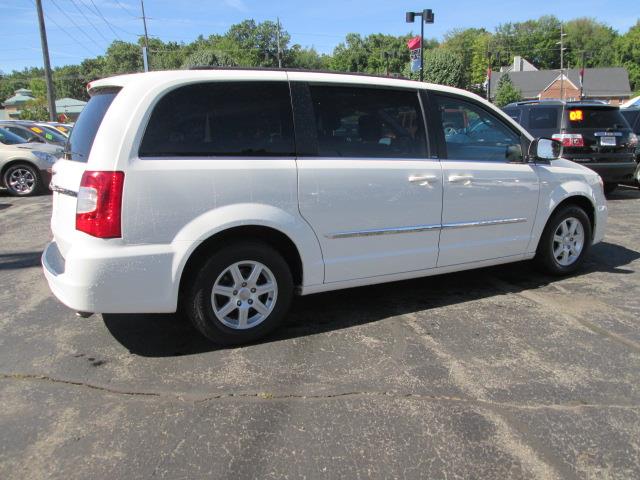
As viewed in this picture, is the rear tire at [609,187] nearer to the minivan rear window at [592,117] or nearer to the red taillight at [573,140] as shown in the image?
the minivan rear window at [592,117]

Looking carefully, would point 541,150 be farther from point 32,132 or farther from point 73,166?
point 32,132

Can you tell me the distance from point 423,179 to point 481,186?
0.63m

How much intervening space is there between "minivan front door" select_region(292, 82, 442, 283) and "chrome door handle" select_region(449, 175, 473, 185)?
0.41ft

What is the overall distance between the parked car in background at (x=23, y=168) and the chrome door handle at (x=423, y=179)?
31.7ft

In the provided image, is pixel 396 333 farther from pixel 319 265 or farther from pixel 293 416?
pixel 293 416

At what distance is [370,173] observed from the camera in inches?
151

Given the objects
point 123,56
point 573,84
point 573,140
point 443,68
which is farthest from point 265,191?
point 123,56

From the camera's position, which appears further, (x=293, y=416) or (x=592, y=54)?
(x=592, y=54)

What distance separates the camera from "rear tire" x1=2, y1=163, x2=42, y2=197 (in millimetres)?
11406

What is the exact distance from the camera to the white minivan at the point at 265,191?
3.17m

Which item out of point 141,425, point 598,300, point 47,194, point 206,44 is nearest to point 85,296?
point 141,425

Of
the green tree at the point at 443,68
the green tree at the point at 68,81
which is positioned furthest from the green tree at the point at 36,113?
the green tree at the point at 443,68

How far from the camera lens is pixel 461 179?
4.27 metres

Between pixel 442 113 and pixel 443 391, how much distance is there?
2314 millimetres
